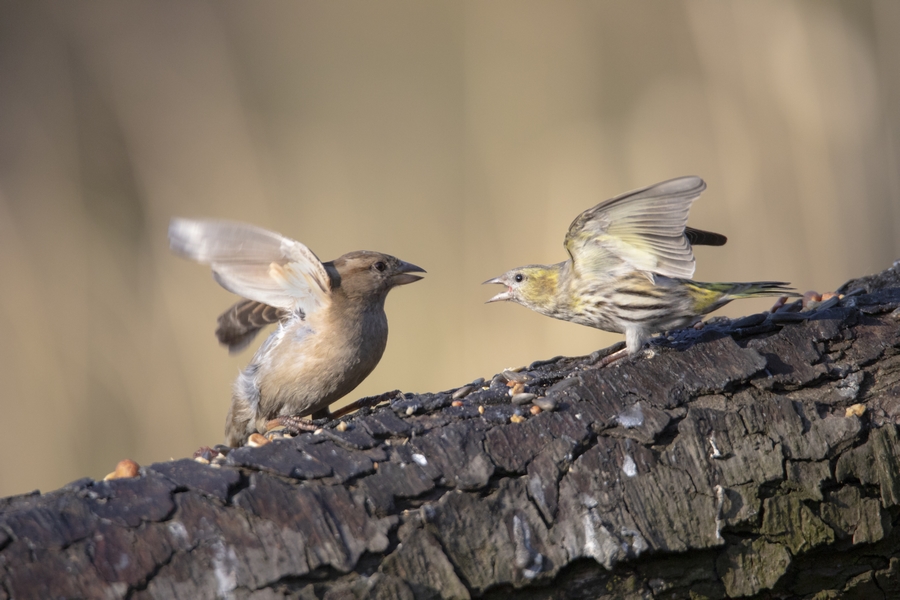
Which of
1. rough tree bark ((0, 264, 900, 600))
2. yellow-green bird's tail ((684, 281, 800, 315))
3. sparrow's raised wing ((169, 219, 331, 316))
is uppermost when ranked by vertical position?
sparrow's raised wing ((169, 219, 331, 316))

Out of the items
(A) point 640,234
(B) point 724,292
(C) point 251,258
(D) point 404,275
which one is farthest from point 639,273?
(C) point 251,258

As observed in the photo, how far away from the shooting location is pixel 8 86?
18.0 ft

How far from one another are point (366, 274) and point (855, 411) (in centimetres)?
222

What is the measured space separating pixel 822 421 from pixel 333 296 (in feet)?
7.11

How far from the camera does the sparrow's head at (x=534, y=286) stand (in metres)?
3.83

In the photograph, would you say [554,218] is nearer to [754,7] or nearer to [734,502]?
[754,7]

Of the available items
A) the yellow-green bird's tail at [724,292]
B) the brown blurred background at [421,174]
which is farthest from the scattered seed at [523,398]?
the brown blurred background at [421,174]

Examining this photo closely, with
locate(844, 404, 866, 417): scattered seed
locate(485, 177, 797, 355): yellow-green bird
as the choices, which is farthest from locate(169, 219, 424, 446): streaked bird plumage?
locate(844, 404, 866, 417): scattered seed

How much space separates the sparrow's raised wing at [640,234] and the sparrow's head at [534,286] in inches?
9.1

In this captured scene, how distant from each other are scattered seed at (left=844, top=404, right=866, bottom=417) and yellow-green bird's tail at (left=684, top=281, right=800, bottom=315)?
0.99 meters

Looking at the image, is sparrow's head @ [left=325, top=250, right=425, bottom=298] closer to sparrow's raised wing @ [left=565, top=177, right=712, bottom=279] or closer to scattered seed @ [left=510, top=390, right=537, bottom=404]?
sparrow's raised wing @ [left=565, top=177, right=712, bottom=279]

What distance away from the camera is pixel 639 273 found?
11.3ft

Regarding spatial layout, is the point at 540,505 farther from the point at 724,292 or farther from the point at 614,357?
the point at 724,292

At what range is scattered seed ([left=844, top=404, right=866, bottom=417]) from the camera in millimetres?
2359
